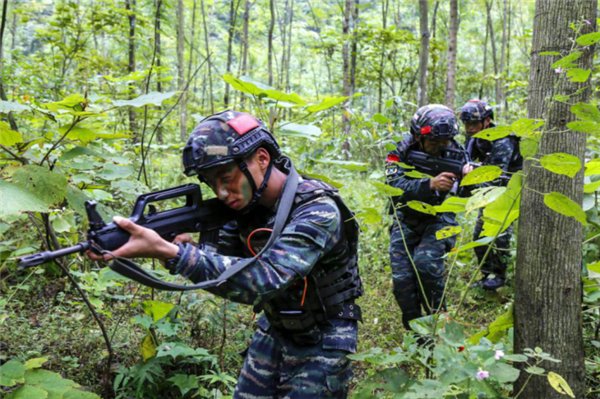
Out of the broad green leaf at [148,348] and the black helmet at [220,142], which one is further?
the broad green leaf at [148,348]

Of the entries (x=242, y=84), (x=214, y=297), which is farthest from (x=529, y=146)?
(x=214, y=297)

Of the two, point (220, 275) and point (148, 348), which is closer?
point (220, 275)

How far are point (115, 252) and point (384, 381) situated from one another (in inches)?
44.4

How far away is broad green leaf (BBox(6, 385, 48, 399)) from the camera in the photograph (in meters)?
2.13

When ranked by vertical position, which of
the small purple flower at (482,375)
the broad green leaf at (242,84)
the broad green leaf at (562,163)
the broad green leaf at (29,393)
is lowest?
the broad green leaf at (29,393)

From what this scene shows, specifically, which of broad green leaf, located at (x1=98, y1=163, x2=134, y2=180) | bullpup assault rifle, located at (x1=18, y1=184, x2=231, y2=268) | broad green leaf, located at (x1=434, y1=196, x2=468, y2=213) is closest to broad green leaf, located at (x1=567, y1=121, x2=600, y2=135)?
broad green leaf, located at (x1=434, y1=196, x2=468, y2=213)

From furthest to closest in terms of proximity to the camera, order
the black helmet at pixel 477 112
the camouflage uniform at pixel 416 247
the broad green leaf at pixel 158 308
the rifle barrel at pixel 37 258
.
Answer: the black helmet at pixel 477 112
the camouflage uniform at pixel 416 247
the broad green leaf at pixel 158 308
the rifle barrel at pixel 37 258

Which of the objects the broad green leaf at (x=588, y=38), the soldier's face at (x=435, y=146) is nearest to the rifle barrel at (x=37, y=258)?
the broad green leaf at (x=588, y=38)

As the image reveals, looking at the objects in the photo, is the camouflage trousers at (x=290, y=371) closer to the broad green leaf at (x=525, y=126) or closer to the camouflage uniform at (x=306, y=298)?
the camouflage uniform at (x=306, y=298)

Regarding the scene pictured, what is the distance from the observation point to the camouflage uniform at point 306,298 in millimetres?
1920

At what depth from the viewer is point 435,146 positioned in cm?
424

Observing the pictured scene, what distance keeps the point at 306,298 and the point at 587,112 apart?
1.34m

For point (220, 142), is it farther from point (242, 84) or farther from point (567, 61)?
point (567, 61)

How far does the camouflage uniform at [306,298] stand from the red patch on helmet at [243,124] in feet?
1.09
